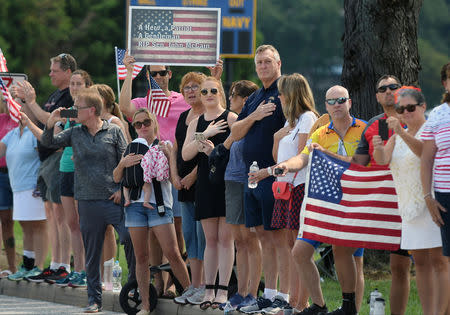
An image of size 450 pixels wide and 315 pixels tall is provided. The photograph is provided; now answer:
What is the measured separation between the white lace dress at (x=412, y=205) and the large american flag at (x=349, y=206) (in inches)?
13.8

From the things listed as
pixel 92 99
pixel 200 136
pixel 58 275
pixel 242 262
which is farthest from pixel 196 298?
pixel 58 275

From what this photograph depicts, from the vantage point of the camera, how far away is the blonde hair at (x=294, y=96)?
9.07m

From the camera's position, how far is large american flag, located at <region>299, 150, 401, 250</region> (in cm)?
826

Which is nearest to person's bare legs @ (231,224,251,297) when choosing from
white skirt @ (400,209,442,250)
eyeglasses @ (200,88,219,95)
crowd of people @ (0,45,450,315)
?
crowd of people @ (0,45,450,315)

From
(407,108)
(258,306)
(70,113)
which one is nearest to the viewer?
(407,108)

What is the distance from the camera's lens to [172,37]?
11.9 meters

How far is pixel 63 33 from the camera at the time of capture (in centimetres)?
4525

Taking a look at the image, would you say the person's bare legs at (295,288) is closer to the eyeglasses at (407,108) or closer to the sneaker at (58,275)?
the eyeglasses at (407,108)

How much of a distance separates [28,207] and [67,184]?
139 cm

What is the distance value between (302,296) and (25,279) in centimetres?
484

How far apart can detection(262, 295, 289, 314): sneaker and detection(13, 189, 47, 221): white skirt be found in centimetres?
471

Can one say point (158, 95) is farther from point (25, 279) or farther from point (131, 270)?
point (25, 279)

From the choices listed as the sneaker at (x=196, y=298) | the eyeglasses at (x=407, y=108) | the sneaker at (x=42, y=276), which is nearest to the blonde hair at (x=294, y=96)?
the eyeglasses at (x=407, y=108)

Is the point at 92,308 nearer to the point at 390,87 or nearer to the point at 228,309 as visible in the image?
the point at 228,309
